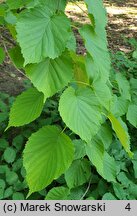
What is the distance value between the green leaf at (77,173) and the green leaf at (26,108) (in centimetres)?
69

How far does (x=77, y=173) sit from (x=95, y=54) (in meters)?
0.95

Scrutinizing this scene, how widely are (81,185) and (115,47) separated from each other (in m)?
3.35

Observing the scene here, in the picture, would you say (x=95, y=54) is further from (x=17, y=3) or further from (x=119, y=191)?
(x=119, y=191)

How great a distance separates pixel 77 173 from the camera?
2.02m

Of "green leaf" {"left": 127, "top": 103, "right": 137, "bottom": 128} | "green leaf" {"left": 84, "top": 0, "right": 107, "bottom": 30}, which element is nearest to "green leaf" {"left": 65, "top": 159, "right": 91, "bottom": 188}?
"green leaf" {"left": 127, "top": 103, "right": 137, "bottom": 128}

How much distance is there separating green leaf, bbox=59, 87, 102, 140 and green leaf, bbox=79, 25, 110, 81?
0.29 feet

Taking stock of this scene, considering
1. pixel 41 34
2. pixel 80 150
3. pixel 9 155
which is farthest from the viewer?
pixel 9 155

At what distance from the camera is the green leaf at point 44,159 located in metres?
1.32

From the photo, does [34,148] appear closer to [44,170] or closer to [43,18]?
[44,170]

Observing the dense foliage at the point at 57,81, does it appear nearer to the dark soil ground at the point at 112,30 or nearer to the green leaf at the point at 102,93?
the green leaf at the point at 102,93

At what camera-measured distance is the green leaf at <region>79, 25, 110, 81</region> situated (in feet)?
4.12

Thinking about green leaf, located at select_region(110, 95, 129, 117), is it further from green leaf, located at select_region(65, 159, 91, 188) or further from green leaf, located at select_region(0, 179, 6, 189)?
green leaf, located at select_region(0, 179, 6, 189)

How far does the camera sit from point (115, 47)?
5211 millimetres

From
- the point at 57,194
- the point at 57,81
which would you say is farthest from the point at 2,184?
the point at 57,81
